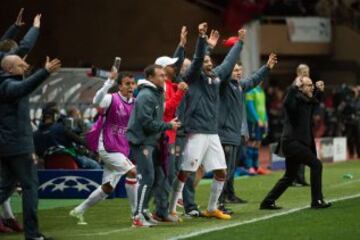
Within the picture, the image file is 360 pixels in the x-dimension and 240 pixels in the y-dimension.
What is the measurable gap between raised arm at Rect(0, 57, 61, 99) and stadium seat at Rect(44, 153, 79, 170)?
7.41m

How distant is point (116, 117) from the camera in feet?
48.0

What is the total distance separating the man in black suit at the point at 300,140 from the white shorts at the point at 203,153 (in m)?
1.33

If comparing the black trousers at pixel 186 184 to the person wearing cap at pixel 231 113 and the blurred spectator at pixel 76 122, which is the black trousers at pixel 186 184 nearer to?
the person wearing cap at pixel 231 113

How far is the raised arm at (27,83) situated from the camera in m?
12.0

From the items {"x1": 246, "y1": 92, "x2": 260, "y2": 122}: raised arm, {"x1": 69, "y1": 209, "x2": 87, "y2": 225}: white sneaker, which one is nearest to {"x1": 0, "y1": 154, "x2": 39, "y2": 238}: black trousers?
{"x1": 69, "y1": 209, "x2": 87, "y2": 225}: white sneaker

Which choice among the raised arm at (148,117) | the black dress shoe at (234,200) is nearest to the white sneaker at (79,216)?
the raised arm at (148,117)

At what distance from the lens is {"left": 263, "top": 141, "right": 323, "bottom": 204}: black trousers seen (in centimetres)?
1591

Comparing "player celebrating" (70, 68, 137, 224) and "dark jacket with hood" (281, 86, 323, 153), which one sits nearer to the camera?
"player celebrating" (70, 68, 137, 224)

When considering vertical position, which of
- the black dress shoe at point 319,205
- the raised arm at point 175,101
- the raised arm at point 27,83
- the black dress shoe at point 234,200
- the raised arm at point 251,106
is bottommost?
the black dress shoe at point 234,200

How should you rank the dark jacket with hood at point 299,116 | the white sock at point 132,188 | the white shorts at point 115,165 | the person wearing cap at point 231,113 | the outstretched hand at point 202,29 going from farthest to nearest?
the person wearing cap at point 231,113 < the dark jacket with hood at point 299,116 < the white shorts at point 115,165 < the white sock at point 132,188 < the outstretched hand at point 202,29

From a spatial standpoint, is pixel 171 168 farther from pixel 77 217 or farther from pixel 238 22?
pixel 238 22

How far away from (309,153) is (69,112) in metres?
7.67

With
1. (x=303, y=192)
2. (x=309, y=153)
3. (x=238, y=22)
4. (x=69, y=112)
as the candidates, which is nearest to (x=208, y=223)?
(x=309, y=153)

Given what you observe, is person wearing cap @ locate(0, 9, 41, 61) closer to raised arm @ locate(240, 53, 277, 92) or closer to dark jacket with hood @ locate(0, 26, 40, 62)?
dark jacket with hood @ locate(0, 26, 40, 62)
